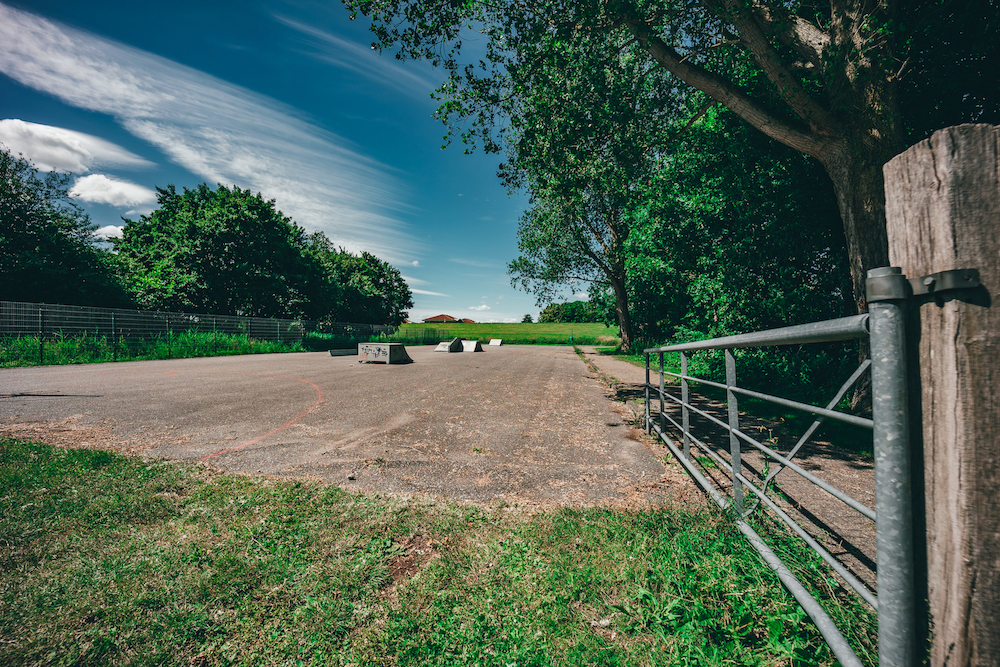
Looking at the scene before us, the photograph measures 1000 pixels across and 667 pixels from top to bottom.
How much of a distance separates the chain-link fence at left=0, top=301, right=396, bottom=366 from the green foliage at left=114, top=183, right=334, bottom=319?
9.42 feet

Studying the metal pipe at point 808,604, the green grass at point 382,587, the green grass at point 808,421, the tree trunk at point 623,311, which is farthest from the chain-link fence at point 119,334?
the tree trunk at point 623,311

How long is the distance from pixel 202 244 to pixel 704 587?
31.6m

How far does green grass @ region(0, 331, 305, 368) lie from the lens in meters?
14.3

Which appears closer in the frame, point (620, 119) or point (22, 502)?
point (22, 502)

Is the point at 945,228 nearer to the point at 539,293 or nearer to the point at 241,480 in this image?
the point at 241,480

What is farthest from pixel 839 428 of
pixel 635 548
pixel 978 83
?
pixel 978 83

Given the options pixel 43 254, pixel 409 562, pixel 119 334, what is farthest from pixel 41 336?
pixel 409 562

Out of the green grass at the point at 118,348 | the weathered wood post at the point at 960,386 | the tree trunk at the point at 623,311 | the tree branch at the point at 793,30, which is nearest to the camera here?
the weathered wood post at the point at 960,386

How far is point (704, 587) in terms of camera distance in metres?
2.05

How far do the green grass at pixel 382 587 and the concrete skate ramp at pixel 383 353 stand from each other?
14473mm

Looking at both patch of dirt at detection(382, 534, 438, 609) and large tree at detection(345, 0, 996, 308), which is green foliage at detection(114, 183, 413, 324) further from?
patch of dirt at detection(382, 534, 438, 609)

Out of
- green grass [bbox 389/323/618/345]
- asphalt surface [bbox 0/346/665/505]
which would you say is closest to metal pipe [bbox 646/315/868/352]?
asphalt surface [bbox 0/346/665/505]

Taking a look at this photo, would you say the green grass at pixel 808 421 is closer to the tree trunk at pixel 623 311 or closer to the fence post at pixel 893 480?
the fence post at pixel 893 480

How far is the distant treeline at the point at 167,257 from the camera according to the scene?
20.5 metres
